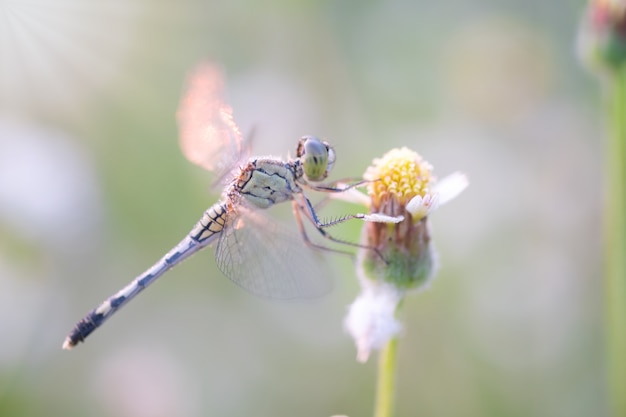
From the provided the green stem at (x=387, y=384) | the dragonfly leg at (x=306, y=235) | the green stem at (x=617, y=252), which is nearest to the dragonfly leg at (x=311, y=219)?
the dragonfly leg at (x=306, y=235)

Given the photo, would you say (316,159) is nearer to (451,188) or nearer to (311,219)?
(311,219)

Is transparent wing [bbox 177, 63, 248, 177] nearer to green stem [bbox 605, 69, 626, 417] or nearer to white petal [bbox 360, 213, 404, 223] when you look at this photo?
white petal [bbox 360, 213, 404, 223]

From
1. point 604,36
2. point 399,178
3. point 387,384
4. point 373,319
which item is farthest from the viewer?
point 604,36

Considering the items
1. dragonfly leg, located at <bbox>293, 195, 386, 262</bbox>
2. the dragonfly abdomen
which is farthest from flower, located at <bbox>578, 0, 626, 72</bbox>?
the dragonfly abdomen

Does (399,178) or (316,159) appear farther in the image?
(316,159)

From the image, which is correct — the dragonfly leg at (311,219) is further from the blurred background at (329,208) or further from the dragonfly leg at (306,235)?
the blurred background at (329,208)

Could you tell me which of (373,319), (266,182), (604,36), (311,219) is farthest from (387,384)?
(604,36)

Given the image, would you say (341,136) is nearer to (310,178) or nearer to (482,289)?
(482,289)
